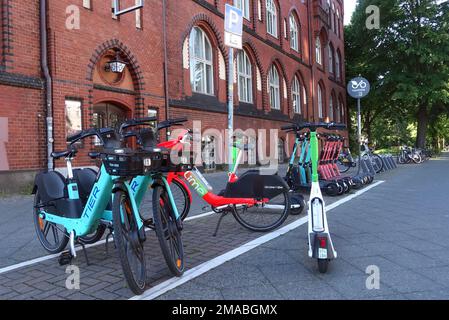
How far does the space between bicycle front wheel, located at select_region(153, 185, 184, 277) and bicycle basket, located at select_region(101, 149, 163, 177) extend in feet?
1.07

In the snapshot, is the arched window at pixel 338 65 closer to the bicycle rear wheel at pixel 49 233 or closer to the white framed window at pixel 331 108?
the white framed window at pixel 331 108

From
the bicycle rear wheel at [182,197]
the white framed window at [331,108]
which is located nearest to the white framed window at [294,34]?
the white framed window at [331,108]

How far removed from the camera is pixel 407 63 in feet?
91.6

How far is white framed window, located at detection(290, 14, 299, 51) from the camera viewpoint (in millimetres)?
25828

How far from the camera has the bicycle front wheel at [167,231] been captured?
129 inches

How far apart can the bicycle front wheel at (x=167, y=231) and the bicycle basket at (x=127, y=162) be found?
1.07 feet

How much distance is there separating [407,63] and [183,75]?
65.3ft

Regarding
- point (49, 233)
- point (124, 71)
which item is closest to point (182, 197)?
point (49, 233)

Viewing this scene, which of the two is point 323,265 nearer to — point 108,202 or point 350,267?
point 350,267

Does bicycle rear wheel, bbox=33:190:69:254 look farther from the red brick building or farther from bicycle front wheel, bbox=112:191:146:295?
the red brick building

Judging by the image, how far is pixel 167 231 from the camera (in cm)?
352

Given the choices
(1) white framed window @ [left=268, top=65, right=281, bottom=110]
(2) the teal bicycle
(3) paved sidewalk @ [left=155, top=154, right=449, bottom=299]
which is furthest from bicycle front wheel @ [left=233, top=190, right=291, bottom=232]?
(1) white framed window @ [left=268, top=65, right=281, bottom=110]
